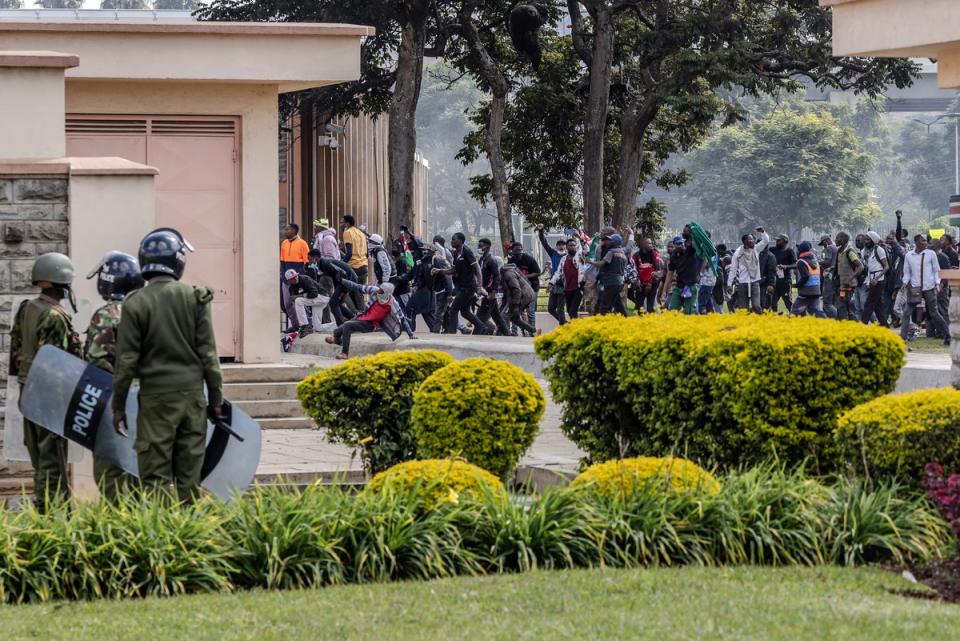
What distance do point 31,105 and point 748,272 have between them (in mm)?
15330

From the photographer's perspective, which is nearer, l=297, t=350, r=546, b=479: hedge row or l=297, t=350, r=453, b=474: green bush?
l=297, t=350, r=546, b=479: hedge row

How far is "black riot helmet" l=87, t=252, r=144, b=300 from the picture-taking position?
9352mm

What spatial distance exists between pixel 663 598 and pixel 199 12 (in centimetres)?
2856

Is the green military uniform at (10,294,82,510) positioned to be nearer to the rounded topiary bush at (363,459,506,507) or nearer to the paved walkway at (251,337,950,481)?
the paved walkway at (251,337,950,481)

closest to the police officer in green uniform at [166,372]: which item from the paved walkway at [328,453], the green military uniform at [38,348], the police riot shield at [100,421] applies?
the police riot shield at [100,421]

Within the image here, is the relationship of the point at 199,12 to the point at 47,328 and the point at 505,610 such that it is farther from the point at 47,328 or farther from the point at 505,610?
the point at 505,610

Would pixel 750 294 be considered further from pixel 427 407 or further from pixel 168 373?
pixel 168 373

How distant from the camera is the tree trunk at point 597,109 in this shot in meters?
30.2

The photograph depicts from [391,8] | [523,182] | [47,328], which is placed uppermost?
[391,8]

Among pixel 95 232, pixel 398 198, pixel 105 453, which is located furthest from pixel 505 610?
pixel 398 198

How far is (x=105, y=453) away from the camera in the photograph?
353 inches

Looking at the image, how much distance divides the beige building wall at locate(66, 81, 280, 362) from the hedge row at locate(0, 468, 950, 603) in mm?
8321

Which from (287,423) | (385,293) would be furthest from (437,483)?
(385,293)

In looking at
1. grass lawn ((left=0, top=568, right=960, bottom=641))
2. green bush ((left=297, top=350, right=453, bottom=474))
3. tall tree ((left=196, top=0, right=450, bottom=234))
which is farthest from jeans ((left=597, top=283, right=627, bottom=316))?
grass lawn ((left=0, top=568, right=960, bottom=641))
